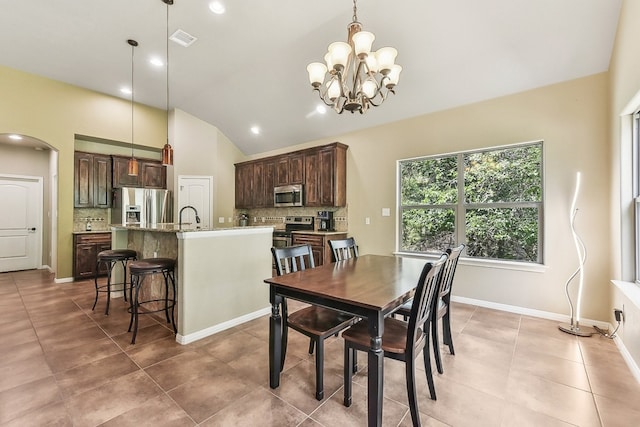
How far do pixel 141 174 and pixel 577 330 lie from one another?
7.38 meters

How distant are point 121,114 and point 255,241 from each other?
4.60 metres

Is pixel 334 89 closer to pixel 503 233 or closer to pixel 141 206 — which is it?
pixel 503 233

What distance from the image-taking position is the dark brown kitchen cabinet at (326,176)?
503 cm

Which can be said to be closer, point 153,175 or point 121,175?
point 121,175

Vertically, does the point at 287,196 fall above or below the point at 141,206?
above

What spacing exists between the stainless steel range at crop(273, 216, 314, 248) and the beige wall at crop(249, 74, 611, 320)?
2365 millimetres

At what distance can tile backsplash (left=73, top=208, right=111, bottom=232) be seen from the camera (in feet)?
18.3

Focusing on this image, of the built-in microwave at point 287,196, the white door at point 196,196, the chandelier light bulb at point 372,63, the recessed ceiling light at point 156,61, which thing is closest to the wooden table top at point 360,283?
the chandelier light bulb at point 372,63

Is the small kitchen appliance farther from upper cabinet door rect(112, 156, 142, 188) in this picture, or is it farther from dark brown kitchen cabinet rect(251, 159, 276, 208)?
upper cabinet door rect(112, 156, 142, 188)

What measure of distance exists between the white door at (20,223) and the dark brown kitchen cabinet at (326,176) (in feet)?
19.9

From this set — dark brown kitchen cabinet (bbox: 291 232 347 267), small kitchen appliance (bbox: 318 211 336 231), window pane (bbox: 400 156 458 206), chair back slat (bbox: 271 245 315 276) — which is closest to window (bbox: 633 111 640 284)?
window pane (bbox: 400 156 458 206)

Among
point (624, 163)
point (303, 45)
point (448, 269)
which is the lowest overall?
point (448, 269)

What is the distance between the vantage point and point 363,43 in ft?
7.13

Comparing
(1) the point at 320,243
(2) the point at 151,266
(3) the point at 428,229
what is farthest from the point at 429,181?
(2) the point at 151,266
